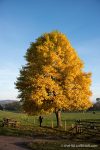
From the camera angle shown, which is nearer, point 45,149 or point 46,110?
point 45,149

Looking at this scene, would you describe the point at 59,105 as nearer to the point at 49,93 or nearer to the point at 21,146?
the point at 49,93

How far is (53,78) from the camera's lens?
3853 centimetres

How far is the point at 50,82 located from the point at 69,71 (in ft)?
9.38

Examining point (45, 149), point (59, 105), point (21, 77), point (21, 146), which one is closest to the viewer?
point (45, 149)

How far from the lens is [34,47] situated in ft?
131

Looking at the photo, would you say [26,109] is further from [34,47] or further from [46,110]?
[34,47]

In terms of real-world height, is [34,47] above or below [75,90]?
above

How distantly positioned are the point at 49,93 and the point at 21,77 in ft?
14.2

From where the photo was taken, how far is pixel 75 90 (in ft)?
125

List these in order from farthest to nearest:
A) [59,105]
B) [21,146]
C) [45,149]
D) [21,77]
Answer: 1. [21,77]
2. [59,105]
3. [21,146]
4. [45,149]

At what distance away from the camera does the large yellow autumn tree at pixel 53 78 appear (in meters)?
36.7

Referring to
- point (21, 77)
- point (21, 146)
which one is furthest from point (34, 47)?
point (21, 146)

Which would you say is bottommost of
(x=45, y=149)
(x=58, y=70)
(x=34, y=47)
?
(x=45, y=149)

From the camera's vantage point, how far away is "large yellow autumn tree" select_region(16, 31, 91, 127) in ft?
120
